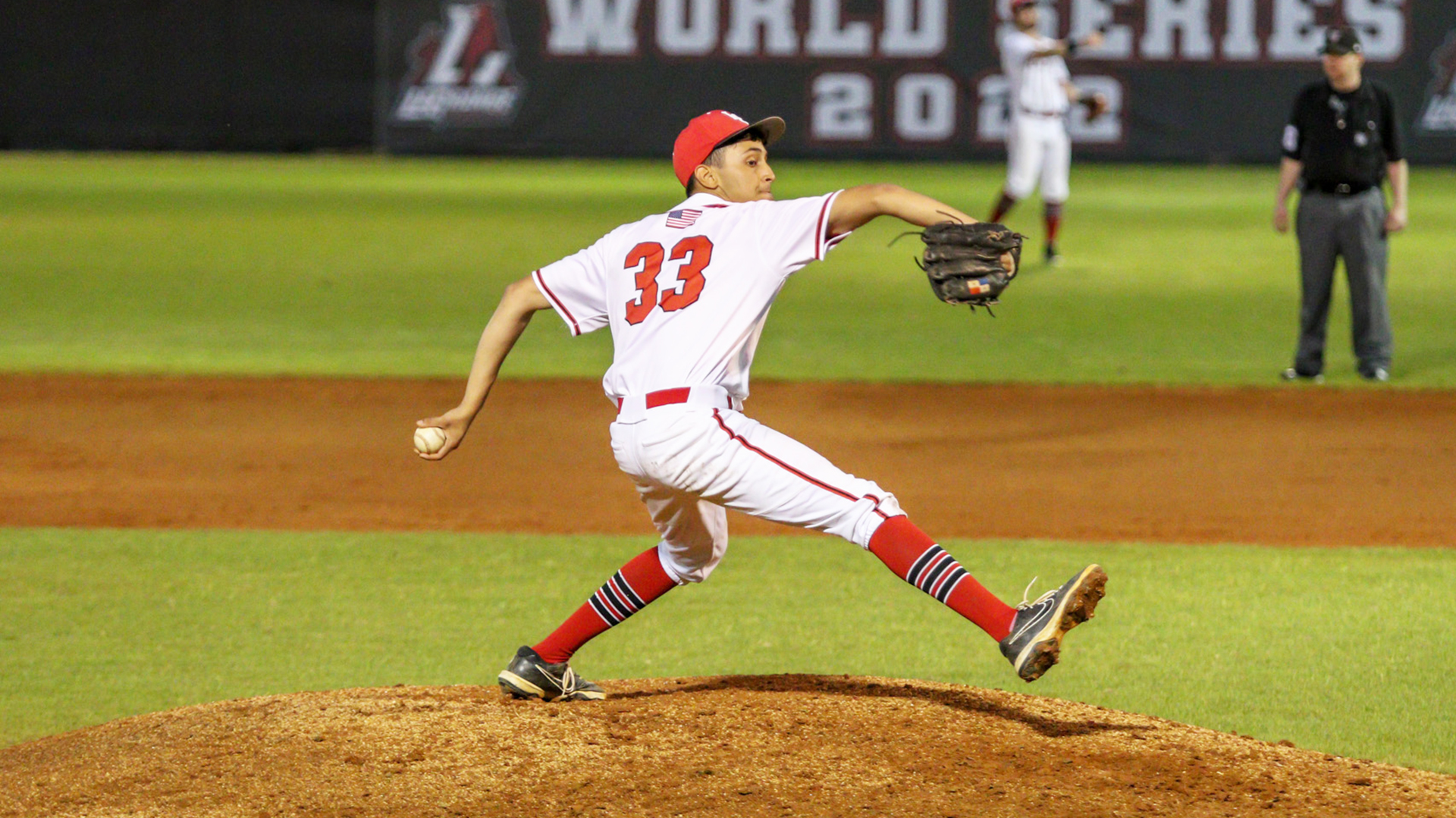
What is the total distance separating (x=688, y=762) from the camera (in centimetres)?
425

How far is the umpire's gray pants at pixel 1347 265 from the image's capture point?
1038 cm

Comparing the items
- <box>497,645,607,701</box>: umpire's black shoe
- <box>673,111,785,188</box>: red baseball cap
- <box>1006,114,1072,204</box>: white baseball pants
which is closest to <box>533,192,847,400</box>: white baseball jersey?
<box>673,111,785,188</box>: red baseball cap

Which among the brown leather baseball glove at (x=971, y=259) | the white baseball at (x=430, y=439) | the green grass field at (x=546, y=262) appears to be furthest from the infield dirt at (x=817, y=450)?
the brown leather baseball glove at (x=971, y=259)

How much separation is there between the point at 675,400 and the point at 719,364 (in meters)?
0.14

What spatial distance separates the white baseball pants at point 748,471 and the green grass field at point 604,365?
4.36 ft

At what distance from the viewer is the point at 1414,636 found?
5906 mm

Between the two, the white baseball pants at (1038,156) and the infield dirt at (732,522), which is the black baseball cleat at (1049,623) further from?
the white baseball pants at (1038,156)

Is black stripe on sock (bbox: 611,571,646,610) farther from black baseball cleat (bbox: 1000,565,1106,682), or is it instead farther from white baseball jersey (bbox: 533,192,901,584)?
black baseball cleat (bbox: 1000,565,1106,682)

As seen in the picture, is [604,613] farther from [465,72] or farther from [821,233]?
[465,72]

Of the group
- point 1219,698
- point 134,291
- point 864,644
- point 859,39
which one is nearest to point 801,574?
point 864,644

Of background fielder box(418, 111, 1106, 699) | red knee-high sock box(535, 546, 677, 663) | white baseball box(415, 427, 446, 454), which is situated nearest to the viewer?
background fielder box(418, 111, 1106, 699)

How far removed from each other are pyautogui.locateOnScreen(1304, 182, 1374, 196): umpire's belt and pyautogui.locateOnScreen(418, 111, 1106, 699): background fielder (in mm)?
6583

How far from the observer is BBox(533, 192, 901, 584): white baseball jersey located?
14.0 ft

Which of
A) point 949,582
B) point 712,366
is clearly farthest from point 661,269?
point 949,582
